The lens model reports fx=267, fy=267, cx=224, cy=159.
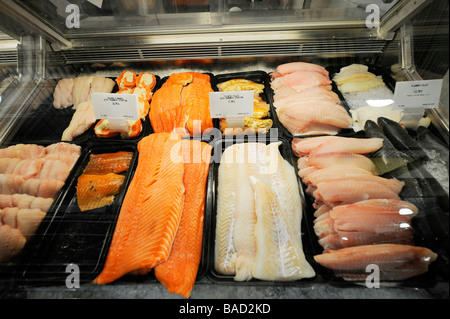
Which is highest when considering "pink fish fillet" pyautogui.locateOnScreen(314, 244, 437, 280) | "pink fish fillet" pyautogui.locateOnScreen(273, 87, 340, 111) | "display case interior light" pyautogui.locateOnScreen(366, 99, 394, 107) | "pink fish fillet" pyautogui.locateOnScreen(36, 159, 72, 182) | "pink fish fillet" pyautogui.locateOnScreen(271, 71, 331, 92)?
"pink fish fillet" pyautogui.locateOnScreen(271, 71, 331, 92)

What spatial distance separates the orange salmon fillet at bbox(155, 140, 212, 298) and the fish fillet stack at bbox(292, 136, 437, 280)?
2.43 ft

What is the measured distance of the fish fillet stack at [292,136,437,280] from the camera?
1.51 meters

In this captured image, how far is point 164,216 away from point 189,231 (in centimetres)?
19

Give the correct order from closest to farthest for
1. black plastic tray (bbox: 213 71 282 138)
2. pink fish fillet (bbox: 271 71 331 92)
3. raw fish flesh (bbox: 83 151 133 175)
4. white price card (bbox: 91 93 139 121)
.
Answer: white price card (bbox: 91 93 139 121) → raw fish flesh (bbox: 83 151 133 175) → pink fish fillet (bbox: 271 71 331 92) → black plastic tray (bbox: 213 71 282 138)

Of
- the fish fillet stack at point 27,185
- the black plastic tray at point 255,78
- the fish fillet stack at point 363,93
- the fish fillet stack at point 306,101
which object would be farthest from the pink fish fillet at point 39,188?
the fish fillet stack at point 363,93

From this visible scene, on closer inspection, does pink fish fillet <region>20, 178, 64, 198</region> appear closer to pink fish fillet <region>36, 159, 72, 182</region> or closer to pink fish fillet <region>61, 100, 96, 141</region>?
pink fish fillet <region>36, 159, 72, 182</region>

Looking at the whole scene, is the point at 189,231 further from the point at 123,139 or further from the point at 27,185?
the point at 27,185

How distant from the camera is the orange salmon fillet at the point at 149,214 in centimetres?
157

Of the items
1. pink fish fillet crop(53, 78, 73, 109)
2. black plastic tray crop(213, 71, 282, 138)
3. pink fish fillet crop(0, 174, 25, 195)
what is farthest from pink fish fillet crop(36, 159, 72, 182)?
black plastic tray crop(213, 71, 282, 138)

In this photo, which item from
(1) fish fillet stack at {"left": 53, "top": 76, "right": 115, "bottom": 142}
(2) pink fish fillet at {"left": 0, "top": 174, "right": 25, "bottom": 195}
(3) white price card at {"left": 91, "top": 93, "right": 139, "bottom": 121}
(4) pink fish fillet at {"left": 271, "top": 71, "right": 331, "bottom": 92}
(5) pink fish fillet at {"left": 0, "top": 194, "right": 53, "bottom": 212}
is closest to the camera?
(5) pink fish fillet at {"left": 0, "top": 194, "right": 53, "bottom": 212}

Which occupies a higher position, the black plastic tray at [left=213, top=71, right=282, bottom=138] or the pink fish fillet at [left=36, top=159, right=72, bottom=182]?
the black plastic tray at [left=213, top=71, right=282, bottom=138]

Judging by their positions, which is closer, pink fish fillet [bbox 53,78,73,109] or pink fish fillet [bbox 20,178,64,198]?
pink fish fillet [bbox 20,178,64,198]
